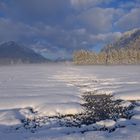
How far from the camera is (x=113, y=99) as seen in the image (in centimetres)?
2123

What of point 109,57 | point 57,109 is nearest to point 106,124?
point 57,109

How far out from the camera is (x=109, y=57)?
182 metres

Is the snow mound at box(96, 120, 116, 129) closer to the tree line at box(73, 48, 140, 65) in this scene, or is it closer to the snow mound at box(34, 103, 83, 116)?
the snow mound at box(34, 103, 83, 116)

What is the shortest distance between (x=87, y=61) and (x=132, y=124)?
6678 inches

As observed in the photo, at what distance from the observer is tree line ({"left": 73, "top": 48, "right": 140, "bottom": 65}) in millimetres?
178250

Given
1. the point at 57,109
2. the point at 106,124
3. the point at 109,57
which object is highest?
the point at 109,57

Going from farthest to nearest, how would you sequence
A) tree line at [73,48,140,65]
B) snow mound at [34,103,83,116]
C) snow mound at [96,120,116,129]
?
tree line at [73,48,140,65] → snow mound at [34,103,83,116] → snow mound at [96,120,116,129]

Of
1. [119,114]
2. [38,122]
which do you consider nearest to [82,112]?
[119,114]

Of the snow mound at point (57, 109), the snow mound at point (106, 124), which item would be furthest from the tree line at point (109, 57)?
the snow mound at point (106, 124)

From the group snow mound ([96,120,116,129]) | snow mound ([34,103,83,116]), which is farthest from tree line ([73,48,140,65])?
snow mound ([96,120,116,129])

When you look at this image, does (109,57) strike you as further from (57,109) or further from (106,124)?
A: (106,124)

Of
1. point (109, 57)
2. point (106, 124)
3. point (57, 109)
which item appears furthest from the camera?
point (109, 57)

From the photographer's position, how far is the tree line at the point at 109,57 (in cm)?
17825

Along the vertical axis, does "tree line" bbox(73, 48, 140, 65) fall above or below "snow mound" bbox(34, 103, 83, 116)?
above
